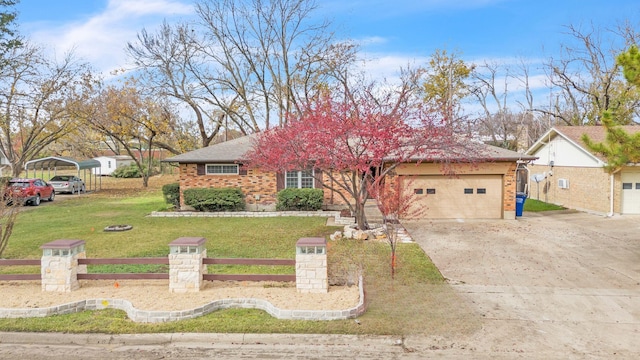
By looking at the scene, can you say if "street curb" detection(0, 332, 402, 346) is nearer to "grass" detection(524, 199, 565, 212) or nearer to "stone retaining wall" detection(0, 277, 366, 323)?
"stone retaining wall" detection(0, 277, 366, 323)

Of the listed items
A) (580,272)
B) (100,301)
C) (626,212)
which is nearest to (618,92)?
(626,212)

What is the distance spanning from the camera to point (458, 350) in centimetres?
546

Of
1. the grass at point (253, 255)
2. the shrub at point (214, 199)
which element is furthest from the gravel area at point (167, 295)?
the shrub at point (214, 199)

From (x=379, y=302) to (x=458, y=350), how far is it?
1.83m

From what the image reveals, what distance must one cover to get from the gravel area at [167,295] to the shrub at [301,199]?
31.8 ft

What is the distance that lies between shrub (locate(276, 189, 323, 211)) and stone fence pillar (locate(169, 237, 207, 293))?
10274 millimetres

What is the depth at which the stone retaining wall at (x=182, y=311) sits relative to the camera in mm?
6344

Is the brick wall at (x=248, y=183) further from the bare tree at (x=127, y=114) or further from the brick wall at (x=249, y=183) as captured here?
the bare tree at (x=127, y=114)

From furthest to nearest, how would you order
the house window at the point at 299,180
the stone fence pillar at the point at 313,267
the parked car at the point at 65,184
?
the parked car at the point at 65,184
the house window at the point at 299,180
the stone fence pillar at the point at 313,267

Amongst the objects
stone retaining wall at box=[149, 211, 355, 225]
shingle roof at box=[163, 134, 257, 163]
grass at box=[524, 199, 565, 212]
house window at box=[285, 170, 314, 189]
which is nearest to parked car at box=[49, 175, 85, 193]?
shingle roof at box=[163, 134, 257, 163]

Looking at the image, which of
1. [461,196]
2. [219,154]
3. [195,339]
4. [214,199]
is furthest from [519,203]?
[195,339]

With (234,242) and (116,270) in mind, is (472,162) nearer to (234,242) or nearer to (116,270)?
(234,242)

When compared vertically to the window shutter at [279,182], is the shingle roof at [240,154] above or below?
above

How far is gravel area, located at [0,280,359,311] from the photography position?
22.3 feet
